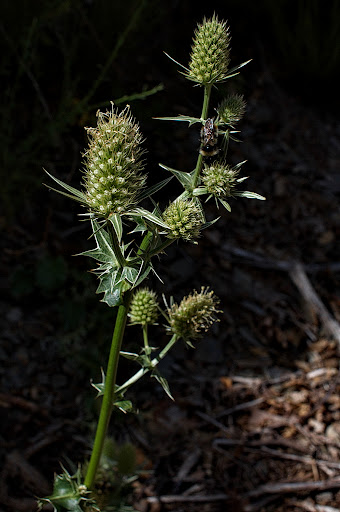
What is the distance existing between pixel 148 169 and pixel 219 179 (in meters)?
1.57

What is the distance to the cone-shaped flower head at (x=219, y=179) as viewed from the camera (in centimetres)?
147

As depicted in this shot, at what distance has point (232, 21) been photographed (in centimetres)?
504

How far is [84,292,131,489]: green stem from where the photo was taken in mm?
1620

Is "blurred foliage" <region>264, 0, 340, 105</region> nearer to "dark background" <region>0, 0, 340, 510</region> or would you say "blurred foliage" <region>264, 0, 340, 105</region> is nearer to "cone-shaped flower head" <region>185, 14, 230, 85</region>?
"dark background" <region>0, 0, 340, 510</region>

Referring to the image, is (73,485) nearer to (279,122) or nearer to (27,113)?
(27,113)

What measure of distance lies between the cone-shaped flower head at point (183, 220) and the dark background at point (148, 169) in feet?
2.65

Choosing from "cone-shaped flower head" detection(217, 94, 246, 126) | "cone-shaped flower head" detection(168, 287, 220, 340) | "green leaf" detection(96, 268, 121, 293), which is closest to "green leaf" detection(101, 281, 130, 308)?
"green leaf" detection(96, 268, 121, 293)

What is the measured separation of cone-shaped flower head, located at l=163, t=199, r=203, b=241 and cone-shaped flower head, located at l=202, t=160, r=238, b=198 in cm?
8

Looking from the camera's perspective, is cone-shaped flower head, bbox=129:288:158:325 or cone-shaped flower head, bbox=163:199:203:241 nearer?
cone-shaped flower head, bbox=163:199:203:241

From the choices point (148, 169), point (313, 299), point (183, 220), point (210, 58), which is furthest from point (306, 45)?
point (183, 220)

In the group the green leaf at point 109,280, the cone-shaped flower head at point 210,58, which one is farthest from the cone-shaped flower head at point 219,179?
the green leaf at point 109,280

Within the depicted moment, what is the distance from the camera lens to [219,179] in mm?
1469

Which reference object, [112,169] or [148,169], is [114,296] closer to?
[112,169]

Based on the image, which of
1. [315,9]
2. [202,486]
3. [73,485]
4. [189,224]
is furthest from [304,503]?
[315,9]
